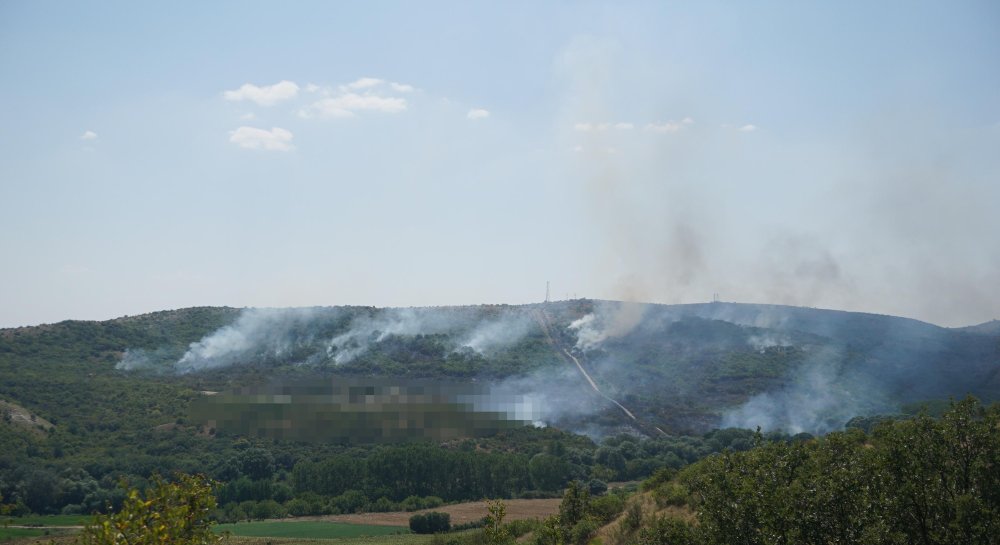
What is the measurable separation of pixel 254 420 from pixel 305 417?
444cm

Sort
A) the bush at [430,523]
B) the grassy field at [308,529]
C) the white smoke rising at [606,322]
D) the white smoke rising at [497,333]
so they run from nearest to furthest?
the grassy field at [308,529] → the bush at [430,523] → the white smoke rising at [497,333] → the white smoke rising at [606,322]

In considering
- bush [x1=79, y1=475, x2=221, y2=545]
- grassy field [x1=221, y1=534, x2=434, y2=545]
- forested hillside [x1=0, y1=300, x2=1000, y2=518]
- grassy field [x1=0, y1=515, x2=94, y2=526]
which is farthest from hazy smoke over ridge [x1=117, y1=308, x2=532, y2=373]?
bush [x1=79, y1=475, x2=221, y2=545]

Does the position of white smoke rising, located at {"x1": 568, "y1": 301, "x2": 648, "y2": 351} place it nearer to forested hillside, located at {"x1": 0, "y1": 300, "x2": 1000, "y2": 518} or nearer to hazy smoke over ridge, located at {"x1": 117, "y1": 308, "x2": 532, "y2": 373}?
forested hillside, located at {"x1": 0, "y1": 300, "x2": 1000, "y2": 518}

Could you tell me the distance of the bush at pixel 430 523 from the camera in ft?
213

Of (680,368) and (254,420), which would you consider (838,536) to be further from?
(680,368)

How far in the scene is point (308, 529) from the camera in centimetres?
6594

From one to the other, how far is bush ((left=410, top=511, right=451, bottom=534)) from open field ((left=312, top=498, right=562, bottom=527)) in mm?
1394

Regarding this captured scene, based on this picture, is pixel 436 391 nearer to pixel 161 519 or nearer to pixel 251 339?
pixel 161 519

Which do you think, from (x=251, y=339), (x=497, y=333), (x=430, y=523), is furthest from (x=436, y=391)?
(x=251, y=339)

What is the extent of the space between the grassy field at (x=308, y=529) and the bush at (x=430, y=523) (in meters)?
0.86

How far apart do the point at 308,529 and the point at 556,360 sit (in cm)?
6610

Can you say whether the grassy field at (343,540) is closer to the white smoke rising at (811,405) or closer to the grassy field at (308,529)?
the grassy field at (308,529)

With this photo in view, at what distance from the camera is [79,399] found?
98375 millimetres

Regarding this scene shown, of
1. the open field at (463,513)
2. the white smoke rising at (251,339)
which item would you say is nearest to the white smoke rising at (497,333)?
the white smoke rising at (251,339)
